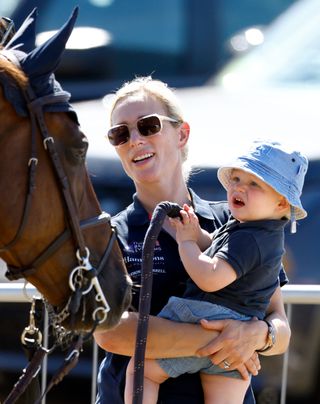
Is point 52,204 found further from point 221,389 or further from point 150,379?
point 221,389

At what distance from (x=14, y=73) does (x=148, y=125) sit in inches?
22.8

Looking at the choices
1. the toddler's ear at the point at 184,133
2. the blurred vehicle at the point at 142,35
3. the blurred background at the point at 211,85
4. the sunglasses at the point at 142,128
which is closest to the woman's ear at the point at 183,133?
the toddler's ear at the point at 184,133

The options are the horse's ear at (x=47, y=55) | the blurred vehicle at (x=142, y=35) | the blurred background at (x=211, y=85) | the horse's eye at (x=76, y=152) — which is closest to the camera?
the horse's ear at (x=47, y=55)

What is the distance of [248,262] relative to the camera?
12.1 ft

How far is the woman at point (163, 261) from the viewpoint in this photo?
3703mm

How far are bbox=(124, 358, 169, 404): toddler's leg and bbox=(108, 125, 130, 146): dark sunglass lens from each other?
2.27 ft

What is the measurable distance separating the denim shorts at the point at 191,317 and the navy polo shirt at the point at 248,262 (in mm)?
29

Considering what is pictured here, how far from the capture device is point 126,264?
3877mm

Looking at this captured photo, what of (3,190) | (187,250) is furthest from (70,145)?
(187,250)

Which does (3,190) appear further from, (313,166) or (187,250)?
(313,166)

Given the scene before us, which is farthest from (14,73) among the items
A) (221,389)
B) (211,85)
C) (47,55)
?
(211,85)

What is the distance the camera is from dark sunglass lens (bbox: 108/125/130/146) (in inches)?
154

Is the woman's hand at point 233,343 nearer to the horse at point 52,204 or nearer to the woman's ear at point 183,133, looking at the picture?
the horse at point 52,204

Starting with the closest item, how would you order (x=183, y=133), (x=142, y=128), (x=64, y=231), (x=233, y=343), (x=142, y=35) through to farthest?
(x=64, y=231) → (x=233, y=343) → (x=142, y=128) → (x=183, y=133) → (x=142, y=35)
